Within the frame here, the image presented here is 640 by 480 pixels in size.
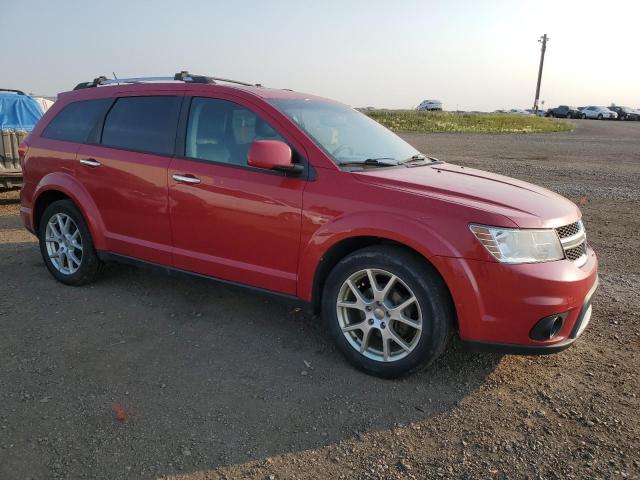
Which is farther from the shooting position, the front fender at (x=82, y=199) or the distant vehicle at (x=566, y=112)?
the distant vehicle at (x=566, y=112)

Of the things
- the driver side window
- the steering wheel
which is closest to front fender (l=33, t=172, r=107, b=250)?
the driver side window

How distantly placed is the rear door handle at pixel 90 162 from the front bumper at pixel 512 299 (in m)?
3.08

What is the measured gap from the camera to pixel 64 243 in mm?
4953

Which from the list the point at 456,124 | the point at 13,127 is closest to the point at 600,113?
the point at 456,124

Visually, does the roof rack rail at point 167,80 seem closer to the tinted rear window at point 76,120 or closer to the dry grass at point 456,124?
the tinted rear window at point 76,120

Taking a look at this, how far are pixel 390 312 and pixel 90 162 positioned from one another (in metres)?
3.00

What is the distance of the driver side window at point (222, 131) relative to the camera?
384cm

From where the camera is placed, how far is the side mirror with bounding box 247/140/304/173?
11.2ft

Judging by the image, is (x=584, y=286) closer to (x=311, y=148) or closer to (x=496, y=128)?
(x=311, y=148)

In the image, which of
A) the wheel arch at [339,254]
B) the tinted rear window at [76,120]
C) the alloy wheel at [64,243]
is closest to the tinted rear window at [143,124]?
the tinted rear window at [76,120]

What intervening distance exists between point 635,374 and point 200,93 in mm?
3696

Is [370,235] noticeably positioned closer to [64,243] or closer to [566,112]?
[64,243]

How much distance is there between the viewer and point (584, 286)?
10.3ft

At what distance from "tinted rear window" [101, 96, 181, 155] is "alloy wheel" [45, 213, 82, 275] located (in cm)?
89
